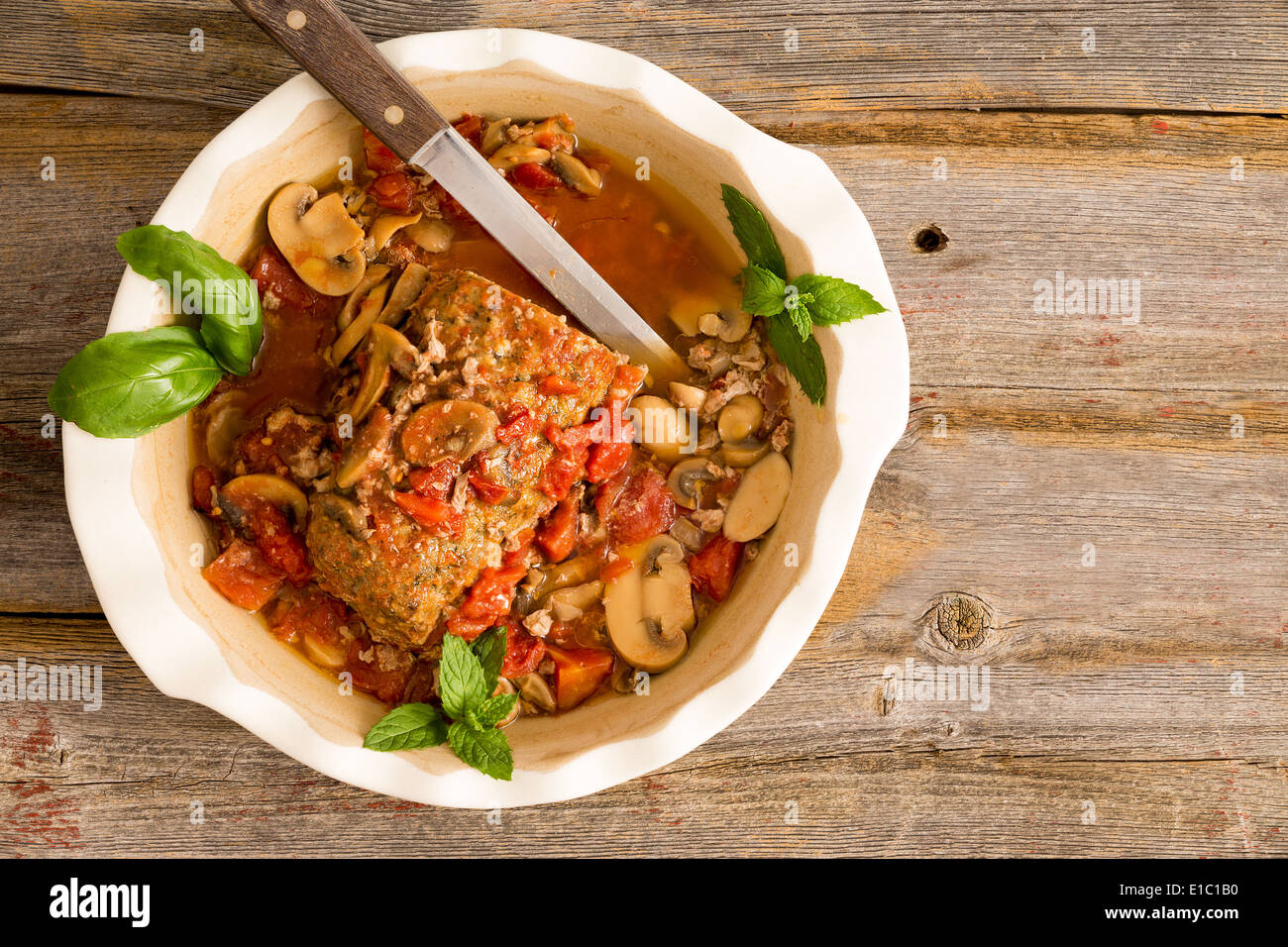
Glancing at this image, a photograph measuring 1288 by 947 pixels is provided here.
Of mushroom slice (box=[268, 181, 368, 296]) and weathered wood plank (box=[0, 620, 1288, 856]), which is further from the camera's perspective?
weathered wood plank (box=[0, 620, 1288, 856])

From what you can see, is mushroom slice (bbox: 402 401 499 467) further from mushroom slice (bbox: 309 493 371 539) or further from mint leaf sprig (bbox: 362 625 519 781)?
mint leaf sprig (bbox: 362 625 519 781)

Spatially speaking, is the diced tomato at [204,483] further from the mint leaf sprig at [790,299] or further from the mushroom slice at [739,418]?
the mint leaf sprig at [790,299]

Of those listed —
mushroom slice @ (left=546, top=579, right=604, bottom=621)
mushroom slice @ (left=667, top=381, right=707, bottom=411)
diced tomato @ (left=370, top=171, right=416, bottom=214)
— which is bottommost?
mushroom slice @ (left=546, top=579, right=604, bottom=621)

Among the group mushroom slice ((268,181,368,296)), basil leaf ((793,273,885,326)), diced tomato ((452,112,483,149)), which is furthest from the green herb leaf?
mushroom slice ((268,181,368,296))

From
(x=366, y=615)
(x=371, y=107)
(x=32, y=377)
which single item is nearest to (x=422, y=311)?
(x=371, y=107)

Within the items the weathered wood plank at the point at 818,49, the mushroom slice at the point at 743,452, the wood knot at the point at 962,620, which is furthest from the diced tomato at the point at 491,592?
the weathered wood plank at the point at 818,49

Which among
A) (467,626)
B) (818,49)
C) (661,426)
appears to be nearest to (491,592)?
(467,626)
